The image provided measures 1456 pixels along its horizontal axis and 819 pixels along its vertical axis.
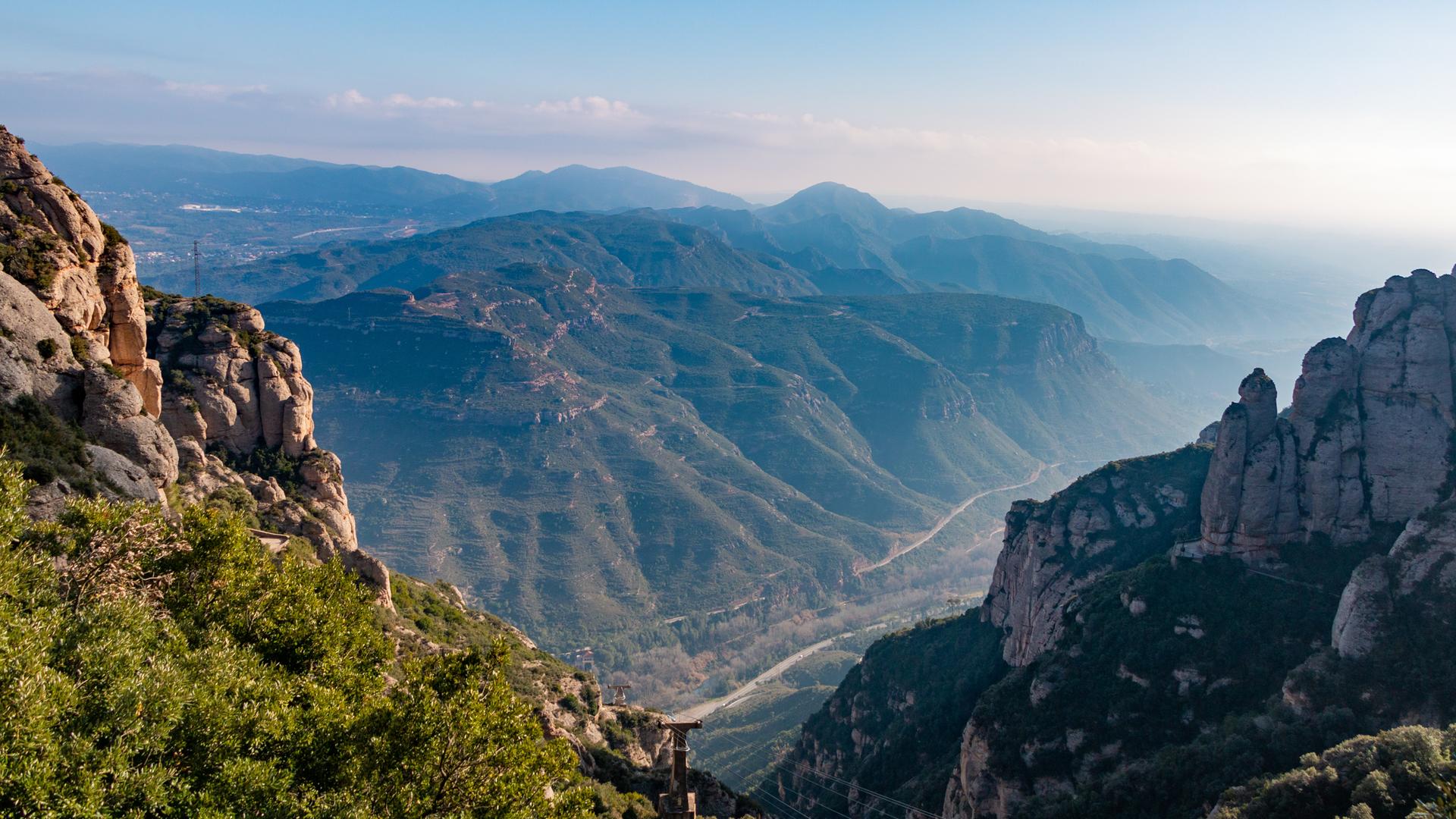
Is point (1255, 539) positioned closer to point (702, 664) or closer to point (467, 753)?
point (467, 753)

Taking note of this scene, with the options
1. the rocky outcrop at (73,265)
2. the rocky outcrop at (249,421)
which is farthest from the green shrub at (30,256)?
the rocky outcrop at (249,421)

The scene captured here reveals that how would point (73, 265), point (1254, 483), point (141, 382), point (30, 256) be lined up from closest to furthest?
point (30, 256) → point (73, 265) → point (141, 382) → point (1254, 483)

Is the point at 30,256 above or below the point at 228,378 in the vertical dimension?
above

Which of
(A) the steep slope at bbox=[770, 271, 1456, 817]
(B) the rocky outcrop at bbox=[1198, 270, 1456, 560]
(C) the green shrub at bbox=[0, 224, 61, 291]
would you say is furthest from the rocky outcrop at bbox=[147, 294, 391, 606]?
(B) the rocky outcrop at bbox=[1198, 270, 1456, 560]

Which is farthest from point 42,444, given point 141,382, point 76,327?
point 141,382

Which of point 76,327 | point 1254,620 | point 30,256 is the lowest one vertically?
point 1254,620

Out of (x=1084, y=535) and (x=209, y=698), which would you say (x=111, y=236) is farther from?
(x=1084, y=535)
